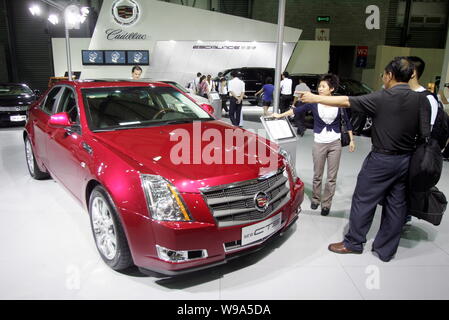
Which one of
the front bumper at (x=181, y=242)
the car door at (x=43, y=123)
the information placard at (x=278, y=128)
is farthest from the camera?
the car door at (x=43, y=123)

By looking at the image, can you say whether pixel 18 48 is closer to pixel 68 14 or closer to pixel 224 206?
pixel 68 14

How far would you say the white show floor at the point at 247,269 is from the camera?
7.57ft

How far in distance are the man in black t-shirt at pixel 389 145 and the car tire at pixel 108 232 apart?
158 centimetres

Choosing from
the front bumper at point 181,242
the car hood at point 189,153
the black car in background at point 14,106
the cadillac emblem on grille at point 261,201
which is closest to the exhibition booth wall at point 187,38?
the black car in background at point 14,106

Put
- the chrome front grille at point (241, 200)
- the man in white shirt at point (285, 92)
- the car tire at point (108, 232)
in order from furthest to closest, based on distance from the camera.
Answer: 1. the man in white shirt at point (285, 92)
2. the car tire at point (108, 232)
3. the chrome front grille at point (241, 200)

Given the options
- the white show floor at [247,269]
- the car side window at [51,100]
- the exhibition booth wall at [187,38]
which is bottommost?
the white show floor at [247,269]

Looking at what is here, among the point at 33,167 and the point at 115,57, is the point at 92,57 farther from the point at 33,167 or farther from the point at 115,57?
the point at 33,167

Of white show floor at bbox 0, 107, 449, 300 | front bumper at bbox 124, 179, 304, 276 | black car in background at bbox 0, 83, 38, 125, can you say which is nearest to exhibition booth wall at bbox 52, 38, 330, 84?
black car in background at bbox 0, 83, 38, 125

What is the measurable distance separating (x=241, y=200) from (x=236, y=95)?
21.3ft

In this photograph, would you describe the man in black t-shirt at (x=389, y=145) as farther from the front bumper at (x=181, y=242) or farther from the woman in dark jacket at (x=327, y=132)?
the front bumper at (x=181, y=242)

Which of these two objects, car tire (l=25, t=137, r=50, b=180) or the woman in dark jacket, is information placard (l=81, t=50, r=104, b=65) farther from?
the woman in dark jacket

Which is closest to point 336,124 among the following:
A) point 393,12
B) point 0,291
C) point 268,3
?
point 0,291

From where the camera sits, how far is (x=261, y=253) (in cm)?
278
